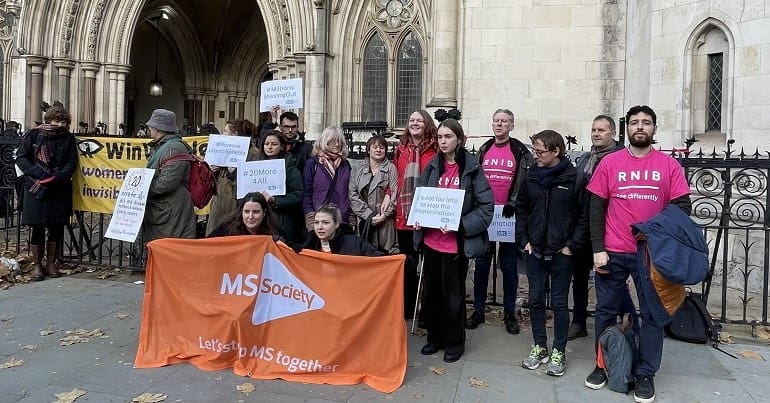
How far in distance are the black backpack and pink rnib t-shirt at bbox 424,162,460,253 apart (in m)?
2.33

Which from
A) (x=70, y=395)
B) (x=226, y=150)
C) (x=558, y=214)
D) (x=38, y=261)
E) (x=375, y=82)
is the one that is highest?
(x=375, y=82)

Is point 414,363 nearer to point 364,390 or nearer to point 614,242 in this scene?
point 364,390

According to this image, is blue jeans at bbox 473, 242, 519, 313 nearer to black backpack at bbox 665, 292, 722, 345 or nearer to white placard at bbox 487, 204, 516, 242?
white placard at bbox 487, 204, 516, 242

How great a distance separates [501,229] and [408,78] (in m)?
8.72

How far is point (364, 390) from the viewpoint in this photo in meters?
4.21

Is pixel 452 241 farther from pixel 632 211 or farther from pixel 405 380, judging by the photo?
pixel 632 211

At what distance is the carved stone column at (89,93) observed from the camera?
16078 mm

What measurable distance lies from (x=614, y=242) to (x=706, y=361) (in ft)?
5.16

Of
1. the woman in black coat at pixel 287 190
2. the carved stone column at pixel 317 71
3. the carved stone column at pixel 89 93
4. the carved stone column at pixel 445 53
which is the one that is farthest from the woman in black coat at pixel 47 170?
the carved stone column at pixel 89 93

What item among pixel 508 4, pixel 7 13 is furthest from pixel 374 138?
pixel 7 13

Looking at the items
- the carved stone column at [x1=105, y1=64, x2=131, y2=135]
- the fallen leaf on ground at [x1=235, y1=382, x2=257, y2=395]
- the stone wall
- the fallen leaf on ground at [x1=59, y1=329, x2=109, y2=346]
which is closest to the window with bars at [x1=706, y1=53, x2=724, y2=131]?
the stone wall

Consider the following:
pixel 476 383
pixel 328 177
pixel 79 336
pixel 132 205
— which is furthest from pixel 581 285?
pixel 79 336

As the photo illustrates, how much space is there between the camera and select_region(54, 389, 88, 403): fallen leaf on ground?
3901mm

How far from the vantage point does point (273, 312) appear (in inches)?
179
